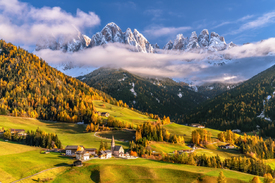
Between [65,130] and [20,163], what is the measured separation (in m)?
77.1

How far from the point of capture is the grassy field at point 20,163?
50.2m

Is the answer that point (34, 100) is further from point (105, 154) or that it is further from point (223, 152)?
point (223, 152)

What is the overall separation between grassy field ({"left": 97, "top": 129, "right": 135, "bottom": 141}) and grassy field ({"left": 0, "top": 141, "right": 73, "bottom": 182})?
53.2m

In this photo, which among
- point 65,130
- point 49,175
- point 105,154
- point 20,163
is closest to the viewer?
point 49,175

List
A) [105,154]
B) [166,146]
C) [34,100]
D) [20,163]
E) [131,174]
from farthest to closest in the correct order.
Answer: [34,100] < [166,146] < [105,154] < [20,163] < [131,174]

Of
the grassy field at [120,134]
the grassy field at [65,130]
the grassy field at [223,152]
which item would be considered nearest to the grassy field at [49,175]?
the grassy field at [65,130]

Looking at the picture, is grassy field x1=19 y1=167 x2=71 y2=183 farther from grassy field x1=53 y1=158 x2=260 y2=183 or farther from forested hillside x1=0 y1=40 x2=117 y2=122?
forested hillside x1=0 y1=40 x2=117 y2=122

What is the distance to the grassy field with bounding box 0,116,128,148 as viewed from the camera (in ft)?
343

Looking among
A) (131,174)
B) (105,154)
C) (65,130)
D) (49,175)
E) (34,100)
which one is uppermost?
(34,100)

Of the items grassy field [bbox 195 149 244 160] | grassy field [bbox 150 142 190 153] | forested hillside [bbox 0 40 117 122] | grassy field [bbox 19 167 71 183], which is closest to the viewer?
grassy field [bbox 19 167 71 183]

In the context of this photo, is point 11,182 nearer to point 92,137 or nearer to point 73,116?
point 92,137

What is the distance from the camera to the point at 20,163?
58.0 metres

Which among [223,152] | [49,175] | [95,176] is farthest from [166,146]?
[49,175]

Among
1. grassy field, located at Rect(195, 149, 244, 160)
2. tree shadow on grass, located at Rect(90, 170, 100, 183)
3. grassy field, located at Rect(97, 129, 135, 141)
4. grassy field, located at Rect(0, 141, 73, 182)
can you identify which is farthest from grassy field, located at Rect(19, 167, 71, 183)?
grassy field, located at Rect(195, 149, 244, 160)
